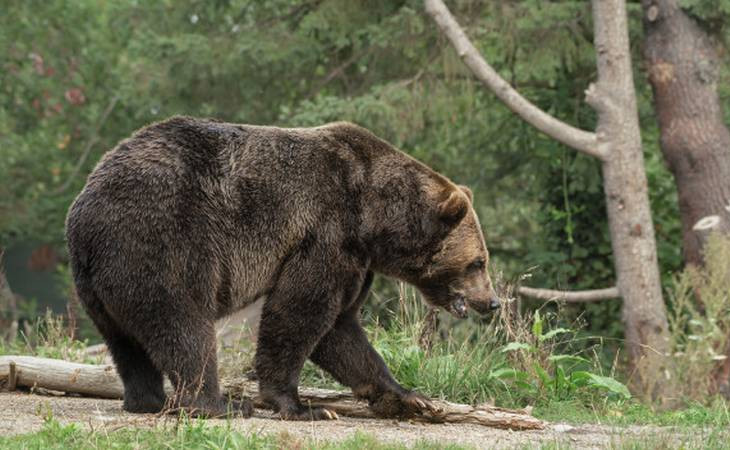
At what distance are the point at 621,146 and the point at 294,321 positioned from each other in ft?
22.5

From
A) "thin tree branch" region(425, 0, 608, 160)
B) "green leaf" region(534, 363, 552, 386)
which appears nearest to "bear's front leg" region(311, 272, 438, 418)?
"green leaf" region(534, 363, 552, 386)

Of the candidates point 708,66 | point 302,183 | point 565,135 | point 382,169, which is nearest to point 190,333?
point 302,183

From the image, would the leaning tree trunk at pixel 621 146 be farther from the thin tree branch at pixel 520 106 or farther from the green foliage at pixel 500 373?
the green foliage at pixel 500 373

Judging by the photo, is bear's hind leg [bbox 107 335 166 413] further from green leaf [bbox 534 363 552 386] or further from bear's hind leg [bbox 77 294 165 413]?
green leaf [bbox 534 363 552 386]

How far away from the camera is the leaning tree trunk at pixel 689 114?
14031 millimetres

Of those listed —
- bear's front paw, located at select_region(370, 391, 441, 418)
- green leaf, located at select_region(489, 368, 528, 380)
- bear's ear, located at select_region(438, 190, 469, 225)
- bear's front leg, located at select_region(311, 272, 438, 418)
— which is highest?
bear's ear, located at select_region(438, 190, 469, 225)

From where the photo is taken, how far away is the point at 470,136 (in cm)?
1764

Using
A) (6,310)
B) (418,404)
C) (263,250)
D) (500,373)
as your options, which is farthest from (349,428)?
(6,310)

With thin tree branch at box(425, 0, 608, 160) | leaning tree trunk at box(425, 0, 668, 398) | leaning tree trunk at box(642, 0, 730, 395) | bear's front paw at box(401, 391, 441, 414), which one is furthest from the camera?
leaning tree trunk at box(642, 0, 730, 395)

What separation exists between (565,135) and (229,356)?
5476 mm

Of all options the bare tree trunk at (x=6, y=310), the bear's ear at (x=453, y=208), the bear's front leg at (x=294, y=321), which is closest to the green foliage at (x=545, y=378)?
the bear's ear at (x=453, y=208)

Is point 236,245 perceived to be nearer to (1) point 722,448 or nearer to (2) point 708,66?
(1) point 722,448

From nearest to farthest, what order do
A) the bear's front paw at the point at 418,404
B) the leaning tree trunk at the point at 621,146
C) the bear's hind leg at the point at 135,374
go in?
the bear's hind leg at the point at 135,374 → the bear's front paw at the point at 418,404 → the leaning tree trunk at the point at 621,146

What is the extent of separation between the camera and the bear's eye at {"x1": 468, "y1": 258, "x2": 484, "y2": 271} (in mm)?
7793
